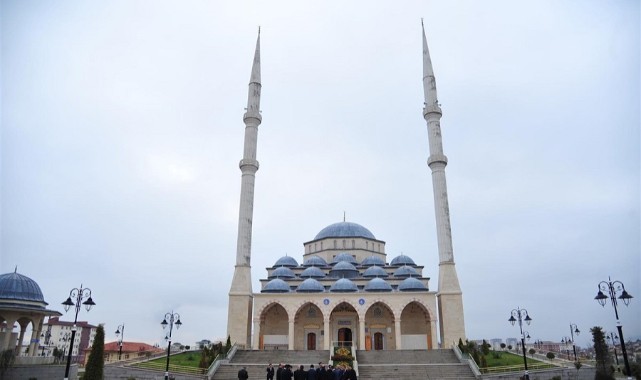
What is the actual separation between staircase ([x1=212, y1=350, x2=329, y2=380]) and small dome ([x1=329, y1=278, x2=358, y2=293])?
5.25 m

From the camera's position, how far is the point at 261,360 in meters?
25.3

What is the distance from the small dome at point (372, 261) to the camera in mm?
36775

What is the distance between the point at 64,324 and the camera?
218 feet

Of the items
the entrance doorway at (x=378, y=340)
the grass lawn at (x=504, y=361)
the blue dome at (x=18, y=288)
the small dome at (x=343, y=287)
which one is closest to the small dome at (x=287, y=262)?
the small dome at (x=343, y=287)

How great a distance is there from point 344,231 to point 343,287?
30.8 feet

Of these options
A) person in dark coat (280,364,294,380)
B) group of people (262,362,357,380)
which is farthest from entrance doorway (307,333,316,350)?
person in dark coat (280,364,294,380)

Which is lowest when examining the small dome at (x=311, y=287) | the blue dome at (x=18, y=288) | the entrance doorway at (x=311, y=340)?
the entrance doorway at (x=311, y=340)

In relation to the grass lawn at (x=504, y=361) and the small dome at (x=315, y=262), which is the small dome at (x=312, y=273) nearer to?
the small dome at (x=315, y=262)

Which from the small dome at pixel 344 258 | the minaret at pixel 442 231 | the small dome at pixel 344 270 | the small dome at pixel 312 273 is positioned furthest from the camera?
the small dome at pixel 344 258

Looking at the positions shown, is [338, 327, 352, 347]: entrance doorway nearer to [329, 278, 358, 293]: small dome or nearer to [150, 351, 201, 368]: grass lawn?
[329, 278, 358, 293]: small dome

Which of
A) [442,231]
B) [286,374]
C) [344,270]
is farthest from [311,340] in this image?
[286,374]

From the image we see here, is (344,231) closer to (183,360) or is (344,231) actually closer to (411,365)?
(411,365)

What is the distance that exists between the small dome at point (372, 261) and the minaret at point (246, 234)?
10.2 metres

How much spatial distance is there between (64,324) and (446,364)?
202ft
